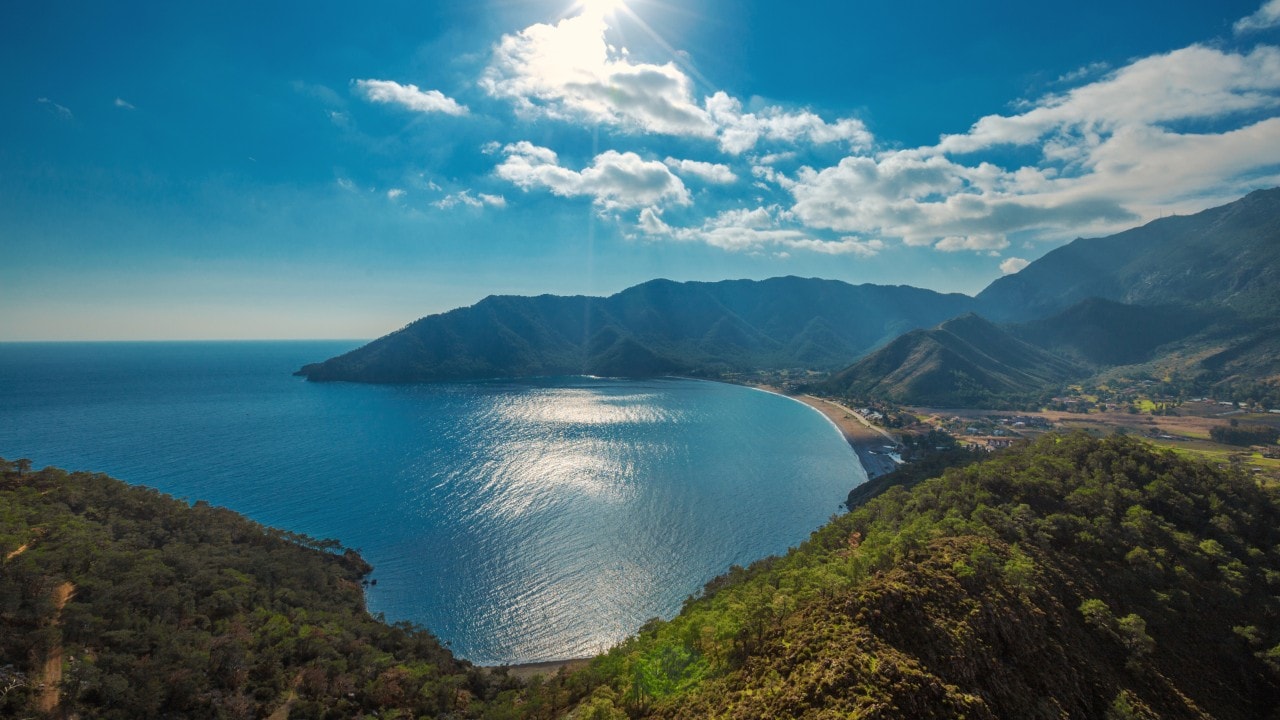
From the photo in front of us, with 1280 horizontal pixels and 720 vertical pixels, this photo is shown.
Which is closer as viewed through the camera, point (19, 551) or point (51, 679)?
point (51, 679)

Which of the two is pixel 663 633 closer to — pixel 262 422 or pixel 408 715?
pixel 408 715

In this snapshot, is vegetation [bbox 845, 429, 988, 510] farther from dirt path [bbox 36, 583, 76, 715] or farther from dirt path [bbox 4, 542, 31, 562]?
dirt path [bbox 4, 542, 31, 562]

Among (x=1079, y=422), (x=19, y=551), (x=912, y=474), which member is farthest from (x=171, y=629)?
(x=1079, y=422)

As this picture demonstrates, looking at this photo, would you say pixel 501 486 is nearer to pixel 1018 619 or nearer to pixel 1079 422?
pixel 1018 619

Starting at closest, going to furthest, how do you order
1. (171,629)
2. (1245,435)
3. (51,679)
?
(51,679), (171,629), (1245,435)

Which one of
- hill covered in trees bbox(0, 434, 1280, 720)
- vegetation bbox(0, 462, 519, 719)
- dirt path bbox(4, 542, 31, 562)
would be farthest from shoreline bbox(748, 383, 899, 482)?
dirt path bbox(4, 542, 31, 562)

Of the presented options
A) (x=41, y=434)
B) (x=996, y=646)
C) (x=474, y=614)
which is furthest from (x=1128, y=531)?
(x=41, y=434)

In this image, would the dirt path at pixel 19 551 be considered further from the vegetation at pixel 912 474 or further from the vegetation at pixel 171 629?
the vegetation at pixel 912 474
